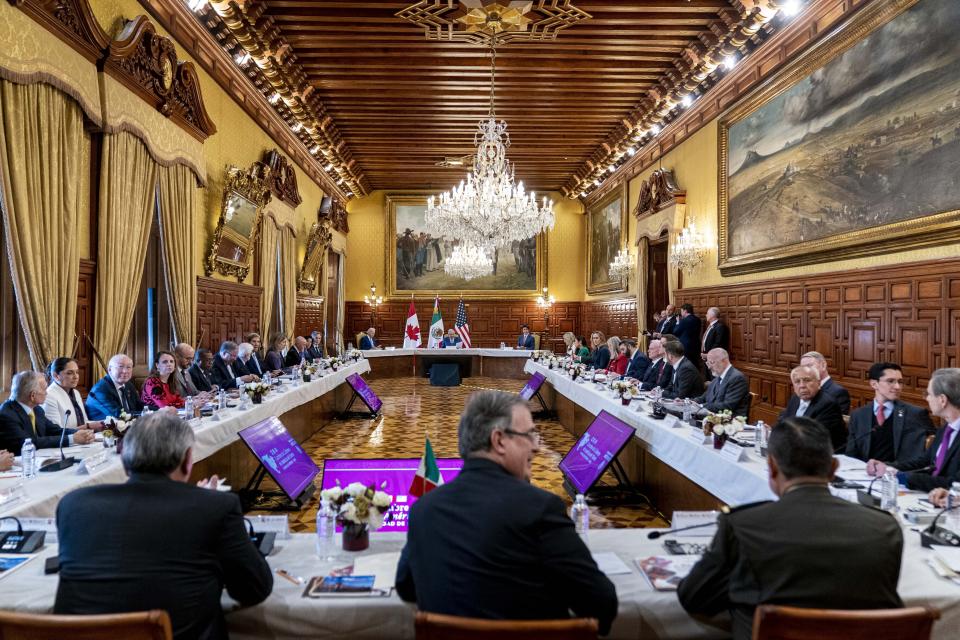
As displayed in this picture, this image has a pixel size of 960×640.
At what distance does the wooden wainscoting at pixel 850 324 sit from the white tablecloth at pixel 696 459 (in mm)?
2495

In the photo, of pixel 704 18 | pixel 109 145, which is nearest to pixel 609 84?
pixel 704 18

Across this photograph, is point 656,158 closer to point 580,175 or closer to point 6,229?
point 580,175

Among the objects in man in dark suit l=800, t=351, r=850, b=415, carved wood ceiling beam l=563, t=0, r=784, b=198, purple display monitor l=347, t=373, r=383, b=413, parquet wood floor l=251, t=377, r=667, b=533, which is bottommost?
parquet wood floor l=251, t=377, r=667, b=533

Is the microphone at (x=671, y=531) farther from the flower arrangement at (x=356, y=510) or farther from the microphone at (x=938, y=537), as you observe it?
the flower arrangement at (x=356, y=510)

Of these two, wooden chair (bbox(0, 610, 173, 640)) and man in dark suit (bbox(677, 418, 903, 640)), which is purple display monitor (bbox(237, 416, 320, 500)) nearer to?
wooden chair (bbox(0, 610, 173, 640))

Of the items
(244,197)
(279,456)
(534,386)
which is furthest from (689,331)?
(244,197)

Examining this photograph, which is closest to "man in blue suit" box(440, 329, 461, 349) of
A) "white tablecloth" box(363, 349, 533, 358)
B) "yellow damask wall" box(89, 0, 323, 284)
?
"white tablecloth" box(363, 349, 533, 358)

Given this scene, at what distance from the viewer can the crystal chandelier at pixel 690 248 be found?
32.6 ft

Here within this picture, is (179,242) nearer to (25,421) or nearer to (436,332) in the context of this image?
(25,421)

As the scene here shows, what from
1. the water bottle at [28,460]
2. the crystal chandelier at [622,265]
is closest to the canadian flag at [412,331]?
the crystal chandelier at [622,265]

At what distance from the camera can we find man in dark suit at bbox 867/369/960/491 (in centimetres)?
286

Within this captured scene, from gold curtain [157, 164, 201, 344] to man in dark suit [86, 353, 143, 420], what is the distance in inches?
95.2

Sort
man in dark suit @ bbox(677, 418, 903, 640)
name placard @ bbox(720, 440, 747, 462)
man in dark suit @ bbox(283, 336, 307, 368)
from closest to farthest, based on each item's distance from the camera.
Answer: man in dark suit @ bbox(677, 418, 903, 640)
name placard @ bbox(720, 440, 747, 462)
man in dark suit @ bbox(283, 336, 307, 368)

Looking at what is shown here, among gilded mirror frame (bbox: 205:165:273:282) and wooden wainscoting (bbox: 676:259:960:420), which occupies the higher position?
gilded mirror frame (bbox: 205:165:273:282)
